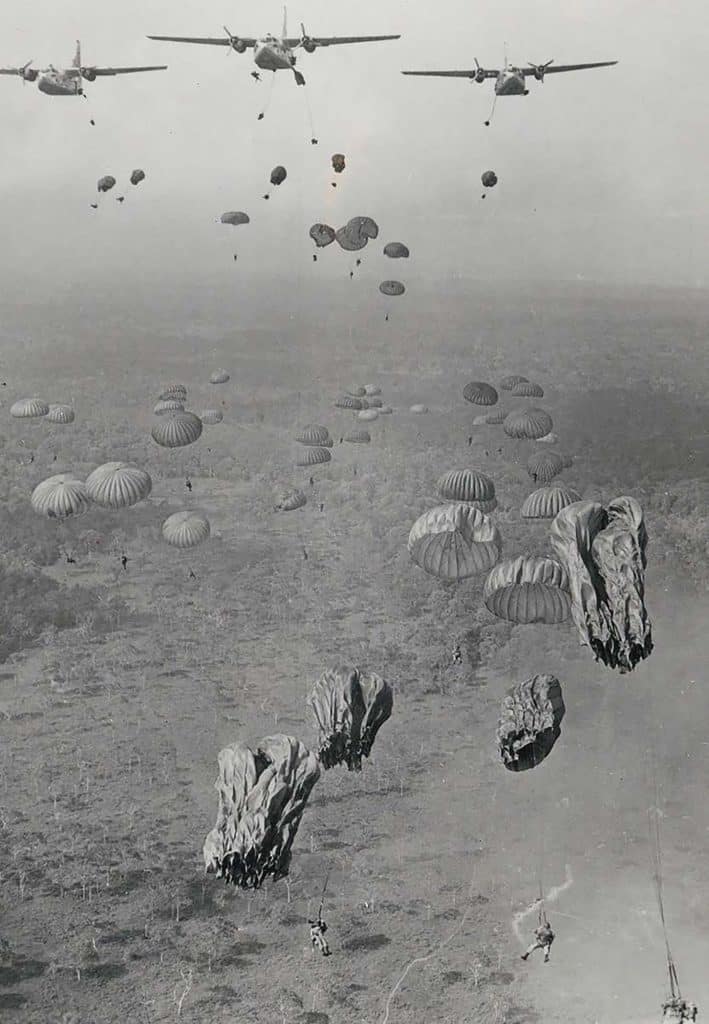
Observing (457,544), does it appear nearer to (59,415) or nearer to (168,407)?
(168,407)

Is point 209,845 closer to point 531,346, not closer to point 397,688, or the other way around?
point 397,688

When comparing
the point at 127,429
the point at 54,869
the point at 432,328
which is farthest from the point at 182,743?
the point at 432,328

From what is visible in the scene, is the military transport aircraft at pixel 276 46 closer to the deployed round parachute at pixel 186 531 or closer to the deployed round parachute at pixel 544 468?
the deployed round parachute at pixel 186 531

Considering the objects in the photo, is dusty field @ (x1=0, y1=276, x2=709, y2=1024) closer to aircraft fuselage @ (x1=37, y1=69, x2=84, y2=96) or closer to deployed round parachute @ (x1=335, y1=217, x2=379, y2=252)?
deployed round parachute @ (x1=335, y1=217, x2=379, y2=252)

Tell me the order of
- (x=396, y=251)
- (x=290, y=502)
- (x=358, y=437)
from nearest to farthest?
(x=396, y=251)
(x=290, y=502)
(x=358, y=437)

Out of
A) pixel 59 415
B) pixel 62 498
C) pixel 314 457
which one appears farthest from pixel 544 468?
pixel 59 415
